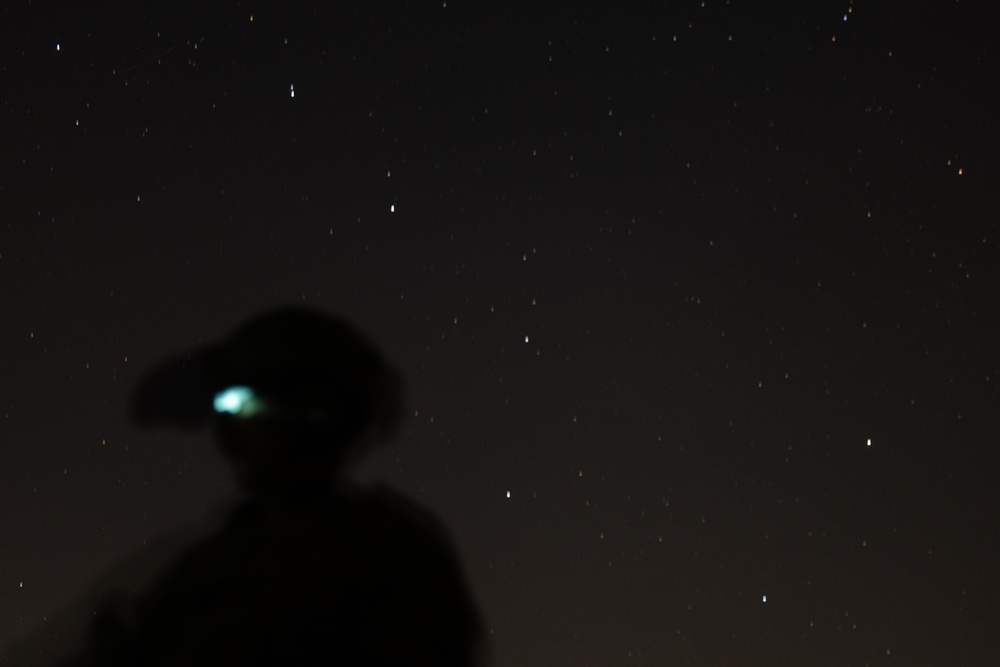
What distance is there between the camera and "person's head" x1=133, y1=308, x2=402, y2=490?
1.21 m

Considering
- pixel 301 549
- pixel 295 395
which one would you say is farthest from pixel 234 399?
pixel 301 549

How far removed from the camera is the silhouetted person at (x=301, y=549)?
108cm

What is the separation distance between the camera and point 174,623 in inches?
43.4

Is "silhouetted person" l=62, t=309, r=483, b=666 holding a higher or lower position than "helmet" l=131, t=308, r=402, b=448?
lower

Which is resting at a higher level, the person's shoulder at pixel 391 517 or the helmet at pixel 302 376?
the helmet at pixel 302 376

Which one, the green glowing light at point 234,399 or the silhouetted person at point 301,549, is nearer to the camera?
the silhouetted person at point 301,549

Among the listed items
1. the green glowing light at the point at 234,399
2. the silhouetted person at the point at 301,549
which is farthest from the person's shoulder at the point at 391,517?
the green glowing light at the point at 234,399

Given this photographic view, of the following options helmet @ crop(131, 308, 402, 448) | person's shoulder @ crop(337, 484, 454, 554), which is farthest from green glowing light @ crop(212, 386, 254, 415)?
person's shoulder @ crop(337, 484, 454, 554)

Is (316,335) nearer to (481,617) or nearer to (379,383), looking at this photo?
(379,383)

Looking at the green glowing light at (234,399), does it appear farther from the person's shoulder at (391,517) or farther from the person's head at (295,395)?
the person's shoulder at (391,517)

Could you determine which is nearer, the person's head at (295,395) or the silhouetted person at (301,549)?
the silhouetted person at (301,549)

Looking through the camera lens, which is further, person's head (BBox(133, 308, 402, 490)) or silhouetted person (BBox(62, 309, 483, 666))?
person's head (BBox(133, 308, 402, 490))

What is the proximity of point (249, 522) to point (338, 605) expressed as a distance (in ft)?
0.49

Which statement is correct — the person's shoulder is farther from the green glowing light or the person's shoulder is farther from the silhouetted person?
the green glowing light
